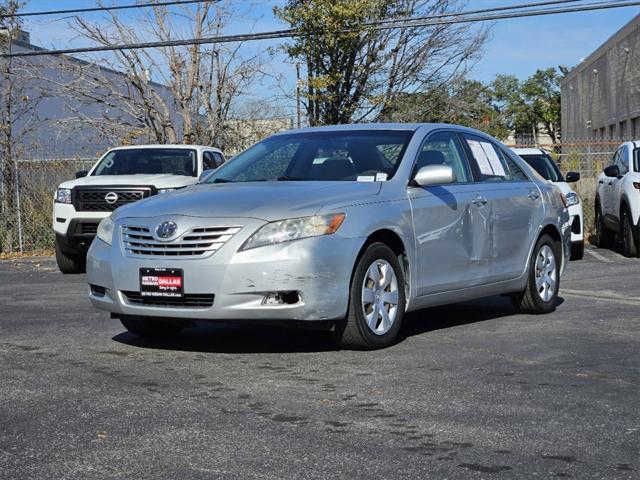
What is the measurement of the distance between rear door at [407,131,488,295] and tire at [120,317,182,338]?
192 centimetres

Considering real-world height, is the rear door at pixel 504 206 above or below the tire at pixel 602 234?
above

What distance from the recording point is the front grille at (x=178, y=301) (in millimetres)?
7480

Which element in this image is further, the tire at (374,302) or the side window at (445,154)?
the side window at (445,154)

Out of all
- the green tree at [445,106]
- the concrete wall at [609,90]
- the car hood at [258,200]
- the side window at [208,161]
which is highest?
the concrete wall at [609,90]

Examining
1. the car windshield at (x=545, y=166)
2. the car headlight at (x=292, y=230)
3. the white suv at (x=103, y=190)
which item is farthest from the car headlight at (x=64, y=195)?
the car headlight at (x=292, y=230)

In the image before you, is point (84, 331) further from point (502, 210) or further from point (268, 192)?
point (502, 210)

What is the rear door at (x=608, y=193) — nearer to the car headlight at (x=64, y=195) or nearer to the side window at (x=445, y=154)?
the car headlight at (x=64, y=195)

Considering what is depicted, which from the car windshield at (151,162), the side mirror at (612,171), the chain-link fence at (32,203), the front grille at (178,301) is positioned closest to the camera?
the front grille at (178,301)

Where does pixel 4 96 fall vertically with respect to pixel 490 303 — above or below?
above

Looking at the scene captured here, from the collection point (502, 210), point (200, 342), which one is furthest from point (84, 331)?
point (502, 210)

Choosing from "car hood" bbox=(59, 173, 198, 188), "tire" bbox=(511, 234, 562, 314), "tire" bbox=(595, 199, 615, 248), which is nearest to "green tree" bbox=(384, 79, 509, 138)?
"tire" bbox=(595, 199, 615, 248)

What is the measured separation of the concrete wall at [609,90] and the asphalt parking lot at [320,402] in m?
36.6

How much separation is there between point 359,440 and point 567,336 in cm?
382

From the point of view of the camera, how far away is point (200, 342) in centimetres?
845
